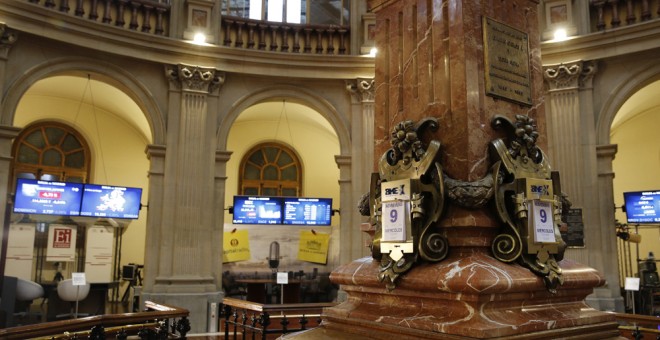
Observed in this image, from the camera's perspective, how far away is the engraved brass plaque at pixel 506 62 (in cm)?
409

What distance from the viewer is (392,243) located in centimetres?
387

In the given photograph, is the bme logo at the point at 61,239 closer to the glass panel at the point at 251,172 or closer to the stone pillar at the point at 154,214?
the stone pillar at the point at 154,214

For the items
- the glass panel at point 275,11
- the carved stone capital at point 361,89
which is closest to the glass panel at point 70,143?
the glass panel at point 275,11

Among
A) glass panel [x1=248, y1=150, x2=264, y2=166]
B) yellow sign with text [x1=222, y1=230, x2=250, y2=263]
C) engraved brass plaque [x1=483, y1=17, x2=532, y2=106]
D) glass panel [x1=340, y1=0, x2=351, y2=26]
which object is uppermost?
glass panel [x1=340, y1=0, x2=351, y2=26]

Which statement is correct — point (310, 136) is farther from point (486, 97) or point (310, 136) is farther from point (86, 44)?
point (486, 97)

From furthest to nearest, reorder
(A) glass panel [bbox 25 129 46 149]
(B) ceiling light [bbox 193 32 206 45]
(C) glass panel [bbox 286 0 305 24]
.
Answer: (A) glass panel [bbox 25 129 46 149]
(C) glass panel [bbox 286 0 305 24]
(B) ceiling light [bbox 193 32 206 45]

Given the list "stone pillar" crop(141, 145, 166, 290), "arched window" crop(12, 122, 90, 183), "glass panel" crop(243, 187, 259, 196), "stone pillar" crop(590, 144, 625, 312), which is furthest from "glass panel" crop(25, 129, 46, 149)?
"stone pillar" crop(590, 144, 625, 312)

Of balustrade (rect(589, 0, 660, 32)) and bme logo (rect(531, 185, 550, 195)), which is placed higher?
balustrade (rect(589, 0, 660, 32))

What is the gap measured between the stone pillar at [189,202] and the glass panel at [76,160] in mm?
5014

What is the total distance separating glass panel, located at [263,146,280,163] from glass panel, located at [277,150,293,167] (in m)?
0.17

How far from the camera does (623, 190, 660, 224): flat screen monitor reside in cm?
1113

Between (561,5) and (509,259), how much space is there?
9.77 m

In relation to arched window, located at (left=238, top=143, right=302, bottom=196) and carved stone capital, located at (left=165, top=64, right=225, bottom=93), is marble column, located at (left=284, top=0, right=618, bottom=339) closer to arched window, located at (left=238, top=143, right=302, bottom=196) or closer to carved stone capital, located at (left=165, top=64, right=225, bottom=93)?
carved stone capital, located at (left=165, top=64, right=225, bottom=93)

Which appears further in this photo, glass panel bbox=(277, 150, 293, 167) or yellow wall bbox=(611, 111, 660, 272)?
glass panel bbox=(277, 150, 293, 167)
